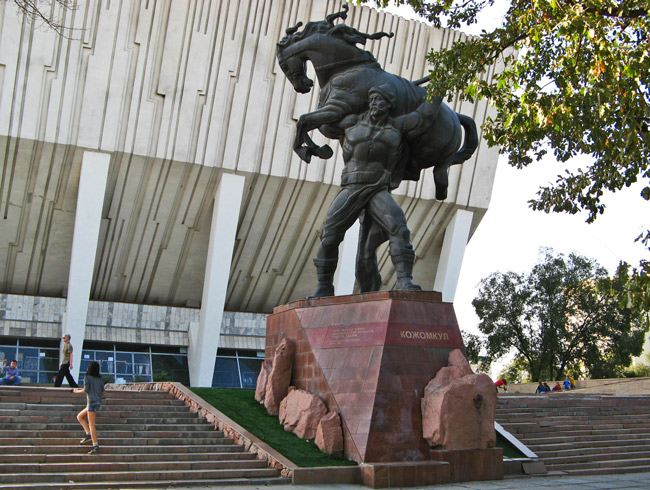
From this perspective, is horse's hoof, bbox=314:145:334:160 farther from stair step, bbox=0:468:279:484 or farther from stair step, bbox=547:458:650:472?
stair step, bbox=547:458:650:472

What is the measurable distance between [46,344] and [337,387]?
18995 mm

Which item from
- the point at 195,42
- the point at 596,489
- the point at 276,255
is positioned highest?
the point at 195,42

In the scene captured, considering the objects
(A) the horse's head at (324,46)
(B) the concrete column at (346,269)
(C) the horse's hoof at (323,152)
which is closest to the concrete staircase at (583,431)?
(C) the horse's hoof at (323,152)

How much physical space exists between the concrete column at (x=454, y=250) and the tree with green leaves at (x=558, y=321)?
15.2ft

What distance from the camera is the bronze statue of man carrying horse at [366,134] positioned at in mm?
10102

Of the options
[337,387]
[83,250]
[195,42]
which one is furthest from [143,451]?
[195,42]

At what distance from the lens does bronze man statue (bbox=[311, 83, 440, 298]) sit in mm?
9961

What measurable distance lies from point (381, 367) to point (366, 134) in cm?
320

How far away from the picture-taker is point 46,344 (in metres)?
25.5

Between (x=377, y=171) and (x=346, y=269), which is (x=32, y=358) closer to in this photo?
(x=346, y=269)

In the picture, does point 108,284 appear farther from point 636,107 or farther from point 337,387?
point 636,107

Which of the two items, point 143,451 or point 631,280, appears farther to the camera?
point 143,451

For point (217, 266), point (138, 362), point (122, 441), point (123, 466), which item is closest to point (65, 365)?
point (122, 441)

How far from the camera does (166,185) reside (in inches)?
942
